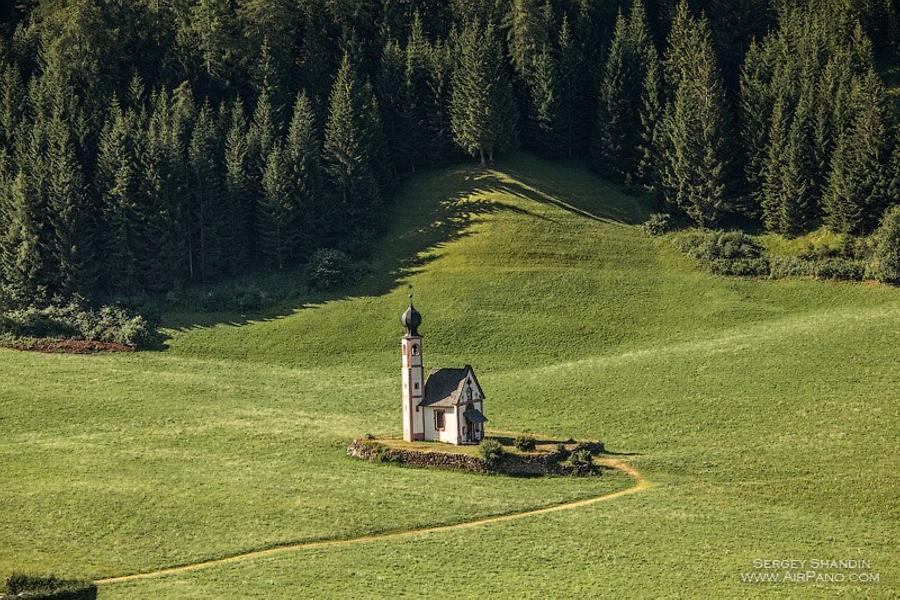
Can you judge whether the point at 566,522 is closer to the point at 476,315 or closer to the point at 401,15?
the point at 476,315

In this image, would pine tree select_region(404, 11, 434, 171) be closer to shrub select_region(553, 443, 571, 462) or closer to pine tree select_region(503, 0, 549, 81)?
pine tree select_region(503, 0, 549, 81)

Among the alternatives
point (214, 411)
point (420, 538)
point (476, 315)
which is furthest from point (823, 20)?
point (420, 538)

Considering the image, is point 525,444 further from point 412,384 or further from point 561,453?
point 412,384

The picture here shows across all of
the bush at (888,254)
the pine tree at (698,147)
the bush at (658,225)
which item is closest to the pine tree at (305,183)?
Result: the bush at (658,225)

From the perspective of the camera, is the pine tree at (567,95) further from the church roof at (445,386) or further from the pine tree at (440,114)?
the church roof at (445,386)

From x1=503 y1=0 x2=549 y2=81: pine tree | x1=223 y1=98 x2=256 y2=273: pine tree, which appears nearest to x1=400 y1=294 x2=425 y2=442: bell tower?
x1=223 y1=98 x2=256 y2=273: pine tree

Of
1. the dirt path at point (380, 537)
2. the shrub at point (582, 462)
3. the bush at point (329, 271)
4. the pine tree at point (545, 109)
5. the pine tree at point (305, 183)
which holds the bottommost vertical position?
the dirt path at point (380, 537)
